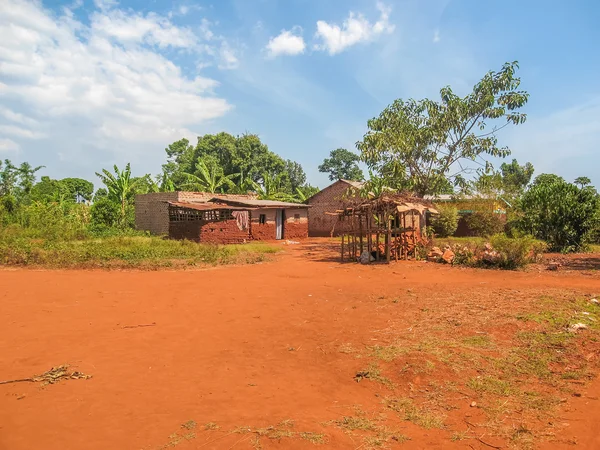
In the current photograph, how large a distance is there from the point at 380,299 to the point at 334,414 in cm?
545

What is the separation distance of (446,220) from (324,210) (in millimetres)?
9501

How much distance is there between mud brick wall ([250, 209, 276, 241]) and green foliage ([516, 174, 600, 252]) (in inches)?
608

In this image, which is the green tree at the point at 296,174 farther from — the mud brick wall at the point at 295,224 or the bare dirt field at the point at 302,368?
the bare dirt field at the point at 302,368

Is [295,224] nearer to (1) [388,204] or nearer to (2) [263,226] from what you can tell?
(2) [263,226]

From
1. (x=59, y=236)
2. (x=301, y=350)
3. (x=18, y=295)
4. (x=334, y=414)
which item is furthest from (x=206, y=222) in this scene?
(x=334, y=414)

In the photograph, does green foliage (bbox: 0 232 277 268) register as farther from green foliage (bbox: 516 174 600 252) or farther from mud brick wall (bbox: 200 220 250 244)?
green foliage (bbox: 516 174 600 252)

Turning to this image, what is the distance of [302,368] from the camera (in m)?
5.44

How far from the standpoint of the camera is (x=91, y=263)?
1444cm

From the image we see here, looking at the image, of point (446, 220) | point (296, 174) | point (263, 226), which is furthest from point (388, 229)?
point (296, 174)

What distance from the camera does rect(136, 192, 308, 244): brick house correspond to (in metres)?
24.3

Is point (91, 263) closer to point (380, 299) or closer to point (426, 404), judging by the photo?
point (380, 299)

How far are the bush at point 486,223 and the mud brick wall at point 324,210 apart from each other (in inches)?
370

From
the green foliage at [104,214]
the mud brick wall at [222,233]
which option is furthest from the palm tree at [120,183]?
the mud brick wall at [222,233]

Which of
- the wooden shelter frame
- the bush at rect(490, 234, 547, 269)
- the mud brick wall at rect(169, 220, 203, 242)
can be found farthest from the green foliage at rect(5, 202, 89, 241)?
the bush at rect(490, 234, 547, 269)
